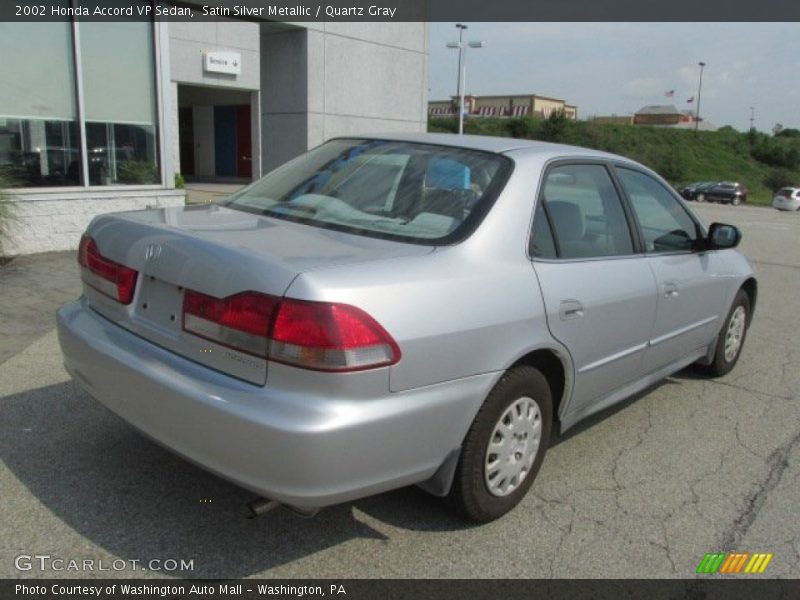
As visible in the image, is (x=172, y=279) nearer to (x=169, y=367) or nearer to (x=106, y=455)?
(x=169, y=367)

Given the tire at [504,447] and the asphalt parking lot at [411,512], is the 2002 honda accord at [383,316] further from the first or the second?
the asphalt parking lot at [411,512]

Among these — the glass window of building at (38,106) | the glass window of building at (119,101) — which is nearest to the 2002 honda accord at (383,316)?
the glass window of building at (38,106)

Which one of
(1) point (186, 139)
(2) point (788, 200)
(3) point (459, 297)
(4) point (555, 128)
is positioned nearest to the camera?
(3) point (459, 297)

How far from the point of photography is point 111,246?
2951 millimetres

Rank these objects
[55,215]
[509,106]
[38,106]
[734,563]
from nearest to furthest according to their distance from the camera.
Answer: [734,563], [38,106], [55,215], [509,106]

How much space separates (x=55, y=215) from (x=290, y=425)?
7.41 m

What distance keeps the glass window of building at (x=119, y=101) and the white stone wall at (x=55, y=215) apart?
11.4 inches

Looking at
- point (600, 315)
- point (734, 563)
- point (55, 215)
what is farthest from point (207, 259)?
point (55, 215)

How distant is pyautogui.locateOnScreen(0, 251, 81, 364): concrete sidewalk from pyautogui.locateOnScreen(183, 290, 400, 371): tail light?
3173 mm

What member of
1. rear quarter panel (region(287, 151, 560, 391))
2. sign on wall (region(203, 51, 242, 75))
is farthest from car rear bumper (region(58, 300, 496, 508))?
sign on wall (region(203, 51, 242, 75))

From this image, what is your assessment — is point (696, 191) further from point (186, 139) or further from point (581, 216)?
point (581, 216)

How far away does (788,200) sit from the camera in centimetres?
4044

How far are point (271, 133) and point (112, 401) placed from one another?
1686 cm

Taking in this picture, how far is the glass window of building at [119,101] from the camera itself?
345 inches
